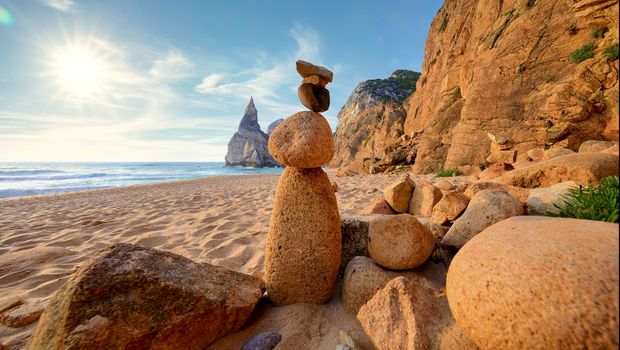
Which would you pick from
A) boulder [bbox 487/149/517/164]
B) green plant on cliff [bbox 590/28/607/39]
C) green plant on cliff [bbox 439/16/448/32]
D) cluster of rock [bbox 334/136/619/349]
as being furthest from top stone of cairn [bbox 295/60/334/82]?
green plant on cliff [bbox 439/16/448/32]

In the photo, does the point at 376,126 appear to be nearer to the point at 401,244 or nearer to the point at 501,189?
the point at 501,189

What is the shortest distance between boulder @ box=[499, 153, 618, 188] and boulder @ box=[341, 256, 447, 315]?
2018 mm

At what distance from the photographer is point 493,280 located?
1152 millimetres

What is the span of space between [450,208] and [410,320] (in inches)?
68.6

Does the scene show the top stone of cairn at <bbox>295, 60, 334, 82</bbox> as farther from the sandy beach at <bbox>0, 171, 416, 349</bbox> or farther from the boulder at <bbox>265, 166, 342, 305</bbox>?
the sandy beach at <bbox>0, 171, 416, 349</bbox>

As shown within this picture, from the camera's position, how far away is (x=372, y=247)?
2178mm

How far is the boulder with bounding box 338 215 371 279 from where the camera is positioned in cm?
249

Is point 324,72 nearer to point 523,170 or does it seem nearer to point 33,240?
point 523,170

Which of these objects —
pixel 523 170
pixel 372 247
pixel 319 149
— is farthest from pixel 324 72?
pixel 523 170

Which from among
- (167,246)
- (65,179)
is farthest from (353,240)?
(65,179)

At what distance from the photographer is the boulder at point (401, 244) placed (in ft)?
6.77

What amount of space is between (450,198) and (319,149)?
6.04ft

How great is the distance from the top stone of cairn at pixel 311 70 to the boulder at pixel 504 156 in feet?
27.0

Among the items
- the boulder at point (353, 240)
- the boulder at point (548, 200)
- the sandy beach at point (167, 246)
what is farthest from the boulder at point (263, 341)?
the boulder at point (548, 200)
